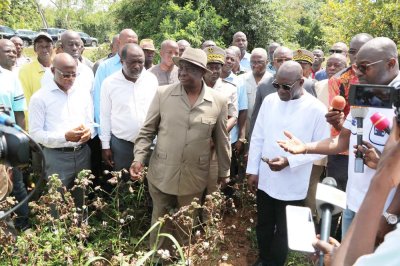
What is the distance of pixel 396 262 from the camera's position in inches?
40.9

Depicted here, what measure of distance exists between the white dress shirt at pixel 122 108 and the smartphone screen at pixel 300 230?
258cm

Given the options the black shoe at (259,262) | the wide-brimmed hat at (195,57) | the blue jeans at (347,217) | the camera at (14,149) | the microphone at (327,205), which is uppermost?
the wide-brimmed hat at (195,57)

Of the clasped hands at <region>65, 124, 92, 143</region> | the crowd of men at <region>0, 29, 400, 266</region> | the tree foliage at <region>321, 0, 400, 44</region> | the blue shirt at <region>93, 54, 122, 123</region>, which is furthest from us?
the tree foliage at <region>321, 0, 400, 44</region>

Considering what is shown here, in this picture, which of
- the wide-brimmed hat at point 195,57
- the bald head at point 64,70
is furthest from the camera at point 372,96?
the bald head at point 64,70

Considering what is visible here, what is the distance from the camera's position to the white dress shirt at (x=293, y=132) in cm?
328

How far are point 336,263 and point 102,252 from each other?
2.50 metres

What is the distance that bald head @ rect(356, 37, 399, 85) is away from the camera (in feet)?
8.69

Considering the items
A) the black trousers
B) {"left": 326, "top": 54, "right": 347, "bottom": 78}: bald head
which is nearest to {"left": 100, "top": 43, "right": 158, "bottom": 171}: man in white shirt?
the black trousers

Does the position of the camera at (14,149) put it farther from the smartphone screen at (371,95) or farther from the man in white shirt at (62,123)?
the man in white shirt at (62,123)

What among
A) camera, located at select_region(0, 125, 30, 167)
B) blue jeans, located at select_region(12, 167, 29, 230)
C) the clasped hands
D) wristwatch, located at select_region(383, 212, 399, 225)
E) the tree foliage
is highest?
the tree foliage

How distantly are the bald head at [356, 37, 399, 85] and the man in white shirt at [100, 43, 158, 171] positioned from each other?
7.11 feet

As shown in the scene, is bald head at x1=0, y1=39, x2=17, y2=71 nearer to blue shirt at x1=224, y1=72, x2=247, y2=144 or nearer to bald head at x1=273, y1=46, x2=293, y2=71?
blue shirt at x1=224, y1=72, x2=247, y2=144

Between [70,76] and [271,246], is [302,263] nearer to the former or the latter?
[271,246]

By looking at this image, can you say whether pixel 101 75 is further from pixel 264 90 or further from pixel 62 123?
pixel 264 90
